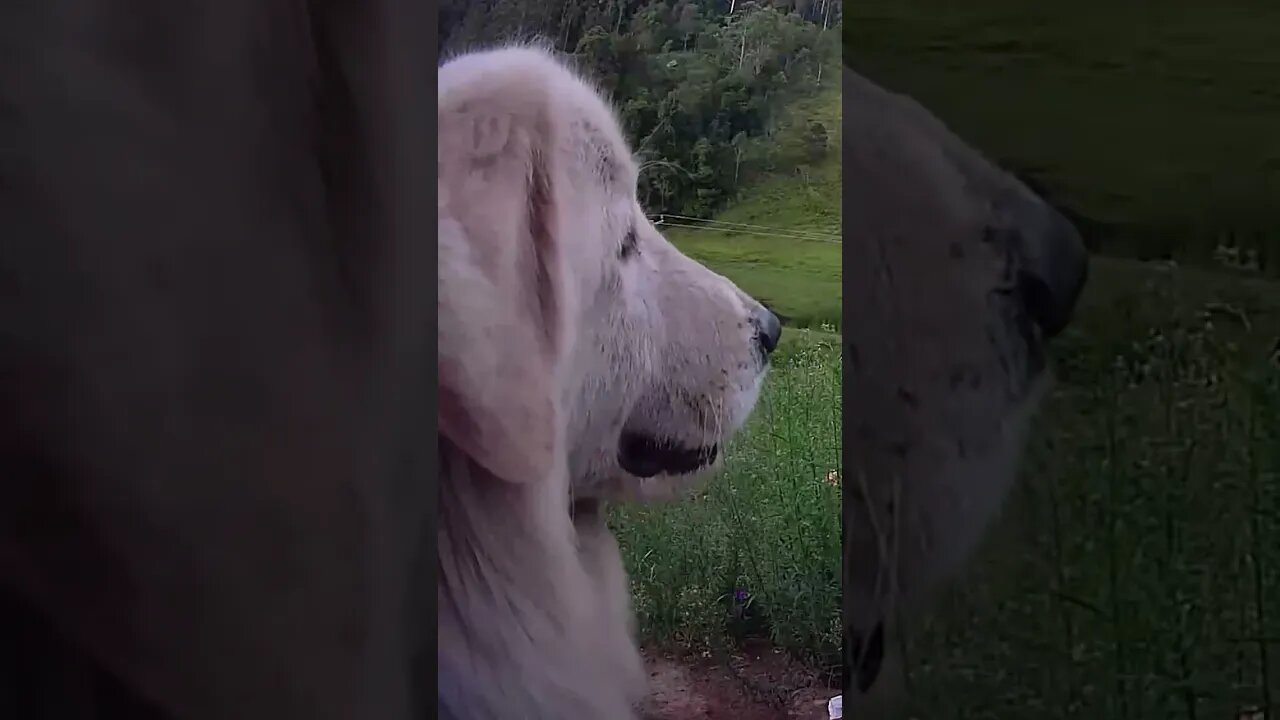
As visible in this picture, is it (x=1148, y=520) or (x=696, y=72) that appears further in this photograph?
(x=696, y=72)

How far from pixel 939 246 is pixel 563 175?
2.32 feet

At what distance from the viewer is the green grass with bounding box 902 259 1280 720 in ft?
6.17

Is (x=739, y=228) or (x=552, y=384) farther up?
(x=739, y=228)

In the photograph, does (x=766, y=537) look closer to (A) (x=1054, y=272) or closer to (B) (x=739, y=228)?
(B) (x=739, y=228)

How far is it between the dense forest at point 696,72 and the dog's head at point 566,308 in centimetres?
5

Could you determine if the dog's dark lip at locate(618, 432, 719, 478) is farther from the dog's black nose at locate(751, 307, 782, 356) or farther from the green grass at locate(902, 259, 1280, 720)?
the green grass at locate(902, 259, 1280, 720)

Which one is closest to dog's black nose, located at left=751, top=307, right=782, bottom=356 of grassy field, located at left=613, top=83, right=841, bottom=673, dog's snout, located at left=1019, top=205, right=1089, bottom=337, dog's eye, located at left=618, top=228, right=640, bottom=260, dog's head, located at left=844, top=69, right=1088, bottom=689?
grassy field, located at left=613, top=83, right=841, bottom=673

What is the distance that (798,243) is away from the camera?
6.49 ft

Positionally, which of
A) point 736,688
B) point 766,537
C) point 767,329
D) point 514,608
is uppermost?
point 767,329

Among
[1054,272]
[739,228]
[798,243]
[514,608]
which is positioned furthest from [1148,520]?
[514,608]

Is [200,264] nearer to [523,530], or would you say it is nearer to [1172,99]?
[523,530]

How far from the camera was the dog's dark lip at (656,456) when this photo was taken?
6.70 feet

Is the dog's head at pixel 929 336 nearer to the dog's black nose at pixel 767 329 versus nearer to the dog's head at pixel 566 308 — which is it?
the dog's black nose at pixel 767 329

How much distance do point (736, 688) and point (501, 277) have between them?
0.89m
